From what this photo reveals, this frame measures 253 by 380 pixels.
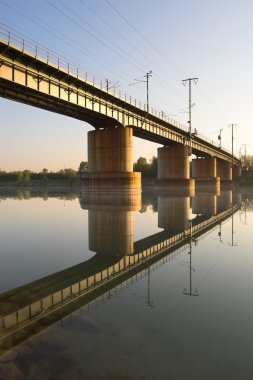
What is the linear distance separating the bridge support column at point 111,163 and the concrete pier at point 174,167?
28921 mm

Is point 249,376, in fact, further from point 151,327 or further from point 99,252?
point 99,252

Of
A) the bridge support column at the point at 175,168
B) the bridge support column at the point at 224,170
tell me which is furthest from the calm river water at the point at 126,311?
the bridge support column at the point at 224,170

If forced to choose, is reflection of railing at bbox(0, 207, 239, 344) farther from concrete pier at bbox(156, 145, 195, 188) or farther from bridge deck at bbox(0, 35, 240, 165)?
concrete pier at bbox(156, 145, 195, 188)

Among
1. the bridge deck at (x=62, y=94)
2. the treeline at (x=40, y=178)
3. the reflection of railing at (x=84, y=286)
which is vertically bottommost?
the reflection of railing at (x=84, y=286)

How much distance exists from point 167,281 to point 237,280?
202 centimetres

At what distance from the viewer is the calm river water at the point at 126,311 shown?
4.62m

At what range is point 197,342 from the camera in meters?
5.27

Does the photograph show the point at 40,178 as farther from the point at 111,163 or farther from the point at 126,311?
the point at 126,311

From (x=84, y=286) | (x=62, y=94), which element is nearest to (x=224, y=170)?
(x=62, y=94)

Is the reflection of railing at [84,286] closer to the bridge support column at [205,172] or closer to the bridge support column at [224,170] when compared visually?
the bridge support column at [205,172]

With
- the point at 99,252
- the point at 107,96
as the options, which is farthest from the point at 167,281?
the point at 107,96

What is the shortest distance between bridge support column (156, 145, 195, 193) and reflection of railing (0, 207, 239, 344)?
207 ft

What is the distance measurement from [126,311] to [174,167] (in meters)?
74.1

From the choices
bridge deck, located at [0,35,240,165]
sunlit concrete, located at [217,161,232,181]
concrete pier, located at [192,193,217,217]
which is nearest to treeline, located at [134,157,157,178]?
sunlit concrete, located at [217,161,232,181]
